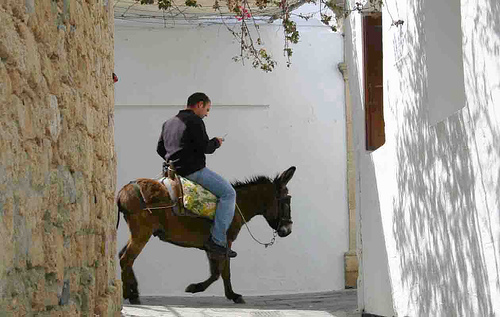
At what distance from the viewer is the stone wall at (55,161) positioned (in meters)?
3.58

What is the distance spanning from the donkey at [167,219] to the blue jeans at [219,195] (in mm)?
238

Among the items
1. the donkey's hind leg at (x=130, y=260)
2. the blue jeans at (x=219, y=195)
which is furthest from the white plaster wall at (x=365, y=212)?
the donkey's hind leg at (x=130, y=260)

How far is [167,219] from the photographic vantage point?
34.4 feet

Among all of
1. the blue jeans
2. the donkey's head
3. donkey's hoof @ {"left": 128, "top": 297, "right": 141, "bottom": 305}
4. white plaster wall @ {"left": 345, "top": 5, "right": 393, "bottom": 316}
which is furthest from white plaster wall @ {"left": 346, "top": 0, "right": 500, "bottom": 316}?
donkey's hoof @ {"left": 128, "top": 297, "right": 141, "bottom": 305}

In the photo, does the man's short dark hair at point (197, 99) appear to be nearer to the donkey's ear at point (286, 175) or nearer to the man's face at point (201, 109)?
the man's face at point (201, 109)

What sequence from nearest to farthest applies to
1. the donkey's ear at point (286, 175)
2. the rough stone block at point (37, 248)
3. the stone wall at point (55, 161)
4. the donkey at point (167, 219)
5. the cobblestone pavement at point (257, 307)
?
the stone wall at point (55, 161) < the rough stone block at point (37, 248) < the cobblestone pavement at point (257, 307) < the donkey at point (167, 219) < the donkey's ear at point (286, 175)

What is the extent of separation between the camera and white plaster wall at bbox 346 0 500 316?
504 centimetres

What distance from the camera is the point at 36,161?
4023mm

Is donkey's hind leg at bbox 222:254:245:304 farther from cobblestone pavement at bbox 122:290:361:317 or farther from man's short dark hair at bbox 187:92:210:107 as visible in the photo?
man's short dark hair at bbox 187:92:210:107

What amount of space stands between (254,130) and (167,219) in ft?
12.5

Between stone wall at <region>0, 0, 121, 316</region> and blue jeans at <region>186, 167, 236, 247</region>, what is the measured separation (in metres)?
3.87

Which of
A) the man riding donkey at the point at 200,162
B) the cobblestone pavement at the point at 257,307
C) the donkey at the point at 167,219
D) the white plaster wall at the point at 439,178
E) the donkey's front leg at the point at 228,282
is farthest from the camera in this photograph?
the donkey's front leg at the point at 228,282

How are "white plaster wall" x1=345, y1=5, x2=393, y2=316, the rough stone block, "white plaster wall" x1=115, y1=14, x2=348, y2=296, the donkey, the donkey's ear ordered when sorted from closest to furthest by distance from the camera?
the rough stone block, "white plaster wall" x1=345, y1=5, x2=393, y2=316, the donkey, the donkey's ear, "white plaster wall" x1=115, y1=14, x2=348, y2=296

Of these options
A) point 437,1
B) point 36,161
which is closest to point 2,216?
point 36,161
